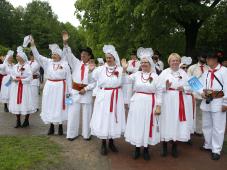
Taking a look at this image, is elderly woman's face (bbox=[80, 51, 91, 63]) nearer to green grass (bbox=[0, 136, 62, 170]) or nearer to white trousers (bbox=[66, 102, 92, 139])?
white trousers (bbox=[66, 102, 92, 139])

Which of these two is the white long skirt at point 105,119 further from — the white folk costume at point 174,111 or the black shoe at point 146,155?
the white folk costume at point 174,111

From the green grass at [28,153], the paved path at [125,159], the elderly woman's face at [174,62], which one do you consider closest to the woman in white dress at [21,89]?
the green grass at [28,153]

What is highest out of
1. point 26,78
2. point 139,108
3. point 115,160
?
point 26,78

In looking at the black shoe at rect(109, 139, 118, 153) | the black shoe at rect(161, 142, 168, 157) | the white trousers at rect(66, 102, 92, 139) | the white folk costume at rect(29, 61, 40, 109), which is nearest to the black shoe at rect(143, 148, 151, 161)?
the black shoe at rect(161, 142, 168, 157)

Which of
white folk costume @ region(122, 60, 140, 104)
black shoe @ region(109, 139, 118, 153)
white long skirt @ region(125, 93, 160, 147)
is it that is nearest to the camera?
white long skirt @ region(125, 93, 160, 147)

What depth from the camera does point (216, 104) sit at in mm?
8117

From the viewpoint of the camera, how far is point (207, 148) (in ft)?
28.6

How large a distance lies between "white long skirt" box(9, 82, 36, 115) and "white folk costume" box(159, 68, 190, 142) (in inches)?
158

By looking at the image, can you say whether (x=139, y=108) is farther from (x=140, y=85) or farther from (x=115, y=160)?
(x=115, y=160)

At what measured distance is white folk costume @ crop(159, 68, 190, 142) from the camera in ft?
26.8

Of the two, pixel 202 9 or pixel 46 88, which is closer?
pixel 46 88

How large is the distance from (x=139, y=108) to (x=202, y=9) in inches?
518

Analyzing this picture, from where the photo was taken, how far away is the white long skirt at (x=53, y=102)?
959 centimetres

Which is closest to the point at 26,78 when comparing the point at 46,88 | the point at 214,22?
the point at 46,88
